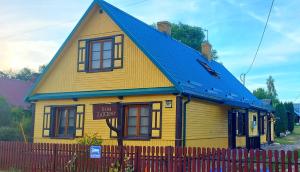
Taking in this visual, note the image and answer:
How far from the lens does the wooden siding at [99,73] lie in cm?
1603

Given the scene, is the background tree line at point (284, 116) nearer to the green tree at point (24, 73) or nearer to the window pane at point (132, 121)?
the window pane at point (132, 121)

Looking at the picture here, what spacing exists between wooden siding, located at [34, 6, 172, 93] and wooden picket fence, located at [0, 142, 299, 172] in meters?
5.07

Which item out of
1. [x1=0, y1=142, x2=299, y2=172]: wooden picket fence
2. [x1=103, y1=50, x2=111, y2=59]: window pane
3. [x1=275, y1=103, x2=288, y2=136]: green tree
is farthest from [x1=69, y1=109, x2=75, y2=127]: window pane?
[x1=275, y1=103, x2=288, y2=136]: green tree

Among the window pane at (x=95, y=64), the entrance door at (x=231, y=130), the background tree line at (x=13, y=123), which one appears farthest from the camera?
the background tree line at (x=13, y=123)

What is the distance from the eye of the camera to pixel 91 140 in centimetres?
1627

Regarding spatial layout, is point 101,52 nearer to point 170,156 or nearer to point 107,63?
point 107,63

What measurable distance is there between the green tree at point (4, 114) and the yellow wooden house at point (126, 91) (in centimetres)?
783

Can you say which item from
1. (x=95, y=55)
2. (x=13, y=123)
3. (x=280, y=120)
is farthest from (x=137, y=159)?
(x=280, y=120)

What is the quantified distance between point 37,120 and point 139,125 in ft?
20.6

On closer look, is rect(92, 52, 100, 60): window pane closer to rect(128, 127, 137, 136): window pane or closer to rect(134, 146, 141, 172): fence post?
rect(128, 127, 137, 136): window pane

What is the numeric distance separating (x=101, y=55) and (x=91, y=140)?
416 cm

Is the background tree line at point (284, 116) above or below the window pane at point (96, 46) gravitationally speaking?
below

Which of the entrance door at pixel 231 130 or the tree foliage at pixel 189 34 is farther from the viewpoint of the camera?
the tree foliage at pixel 189 34

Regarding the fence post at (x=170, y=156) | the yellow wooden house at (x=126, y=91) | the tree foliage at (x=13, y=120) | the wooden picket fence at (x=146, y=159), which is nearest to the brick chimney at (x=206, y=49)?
the yellow wooden house at (x=126, y=91)
